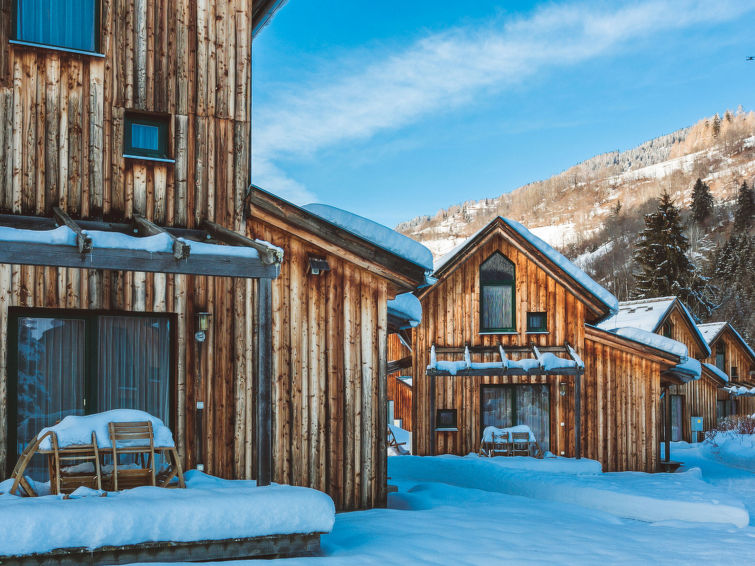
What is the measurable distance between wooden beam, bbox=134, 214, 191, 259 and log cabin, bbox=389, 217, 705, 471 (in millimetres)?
10062

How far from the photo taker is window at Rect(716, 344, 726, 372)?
3641cm

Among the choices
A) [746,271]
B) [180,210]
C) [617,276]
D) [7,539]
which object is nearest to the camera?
[7,539]

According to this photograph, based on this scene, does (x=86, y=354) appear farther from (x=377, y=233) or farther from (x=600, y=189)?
(x=600, y=189)

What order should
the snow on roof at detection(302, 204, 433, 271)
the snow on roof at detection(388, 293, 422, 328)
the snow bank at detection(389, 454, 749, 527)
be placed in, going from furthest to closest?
1. the snow on roof at detection(388, 293, 422, 328)
2. the snow bank at detection(389, 454, 749, 527)
3. the snow on roof at detection(302, 204, 433, 271)

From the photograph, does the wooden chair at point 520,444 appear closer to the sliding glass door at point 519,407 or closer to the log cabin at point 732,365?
the sliding glass door at point 519,407

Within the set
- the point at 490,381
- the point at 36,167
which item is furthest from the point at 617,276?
the point at 36,167

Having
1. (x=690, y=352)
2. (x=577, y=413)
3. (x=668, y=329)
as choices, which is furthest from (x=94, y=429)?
(x=690, y=352)

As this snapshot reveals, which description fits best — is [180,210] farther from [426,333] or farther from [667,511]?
[426,333]

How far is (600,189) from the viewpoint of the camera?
172375 millimetres

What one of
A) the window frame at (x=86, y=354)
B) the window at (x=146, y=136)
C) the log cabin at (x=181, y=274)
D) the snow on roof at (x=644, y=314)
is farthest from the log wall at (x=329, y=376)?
the snow on roof at (x=644, y=314)

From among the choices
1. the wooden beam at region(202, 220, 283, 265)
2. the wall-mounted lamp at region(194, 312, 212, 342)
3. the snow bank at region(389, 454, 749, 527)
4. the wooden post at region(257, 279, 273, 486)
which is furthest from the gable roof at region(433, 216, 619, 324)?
the wooden post at region(257, 279, 273, 486)

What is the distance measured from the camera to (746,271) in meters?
54.1

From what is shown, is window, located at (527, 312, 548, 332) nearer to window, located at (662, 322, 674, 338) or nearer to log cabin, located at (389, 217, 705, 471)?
log cabin, located at (389, 217, 705, 471)

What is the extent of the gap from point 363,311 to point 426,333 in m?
8.69
